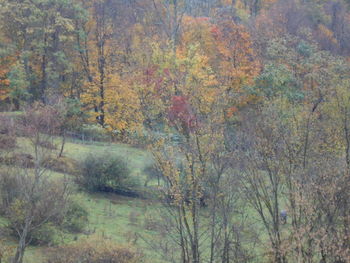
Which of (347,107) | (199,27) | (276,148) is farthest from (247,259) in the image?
(199,27)

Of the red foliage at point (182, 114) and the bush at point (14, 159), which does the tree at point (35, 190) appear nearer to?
the bush at point (14, 159)

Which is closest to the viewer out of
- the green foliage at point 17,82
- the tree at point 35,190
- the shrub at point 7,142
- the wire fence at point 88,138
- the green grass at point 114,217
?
the tree at point 35,190

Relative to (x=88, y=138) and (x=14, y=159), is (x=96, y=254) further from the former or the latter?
(x=88, y=138)

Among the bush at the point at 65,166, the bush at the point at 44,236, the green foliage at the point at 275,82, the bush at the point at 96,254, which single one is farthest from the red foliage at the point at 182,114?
the green foliage at the point at 275,82

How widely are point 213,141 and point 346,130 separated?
6.44 meters

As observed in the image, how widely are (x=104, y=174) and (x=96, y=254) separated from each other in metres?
9.34

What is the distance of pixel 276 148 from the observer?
18609mm

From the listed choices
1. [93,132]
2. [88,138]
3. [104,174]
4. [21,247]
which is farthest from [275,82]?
[21,247]

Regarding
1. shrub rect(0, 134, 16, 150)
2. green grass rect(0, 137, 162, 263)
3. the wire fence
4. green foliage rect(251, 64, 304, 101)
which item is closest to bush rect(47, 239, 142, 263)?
green grass rect(0, 137, 162, 263)

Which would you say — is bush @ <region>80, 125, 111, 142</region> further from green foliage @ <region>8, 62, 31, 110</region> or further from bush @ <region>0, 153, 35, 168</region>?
bush @ <region>0, 153, 35, 168</region>

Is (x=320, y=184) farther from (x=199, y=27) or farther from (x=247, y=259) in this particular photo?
(x=199, y=27)

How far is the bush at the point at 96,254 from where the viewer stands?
1636 cm

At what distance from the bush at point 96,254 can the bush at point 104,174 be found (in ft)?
27.5

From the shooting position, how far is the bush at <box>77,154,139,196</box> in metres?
25.2
